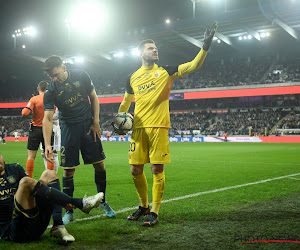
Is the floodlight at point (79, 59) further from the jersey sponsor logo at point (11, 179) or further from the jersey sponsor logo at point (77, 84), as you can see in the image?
the jersey sponsor logo at point (11, 179)

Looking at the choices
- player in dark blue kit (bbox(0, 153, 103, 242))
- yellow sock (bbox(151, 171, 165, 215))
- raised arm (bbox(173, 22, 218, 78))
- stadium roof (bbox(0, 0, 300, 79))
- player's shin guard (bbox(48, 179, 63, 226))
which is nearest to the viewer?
player in dark blue kit (bbox(0, 153, 103, 242))

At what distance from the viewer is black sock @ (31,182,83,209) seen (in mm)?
3025

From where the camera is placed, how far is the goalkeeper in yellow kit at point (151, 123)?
419cm

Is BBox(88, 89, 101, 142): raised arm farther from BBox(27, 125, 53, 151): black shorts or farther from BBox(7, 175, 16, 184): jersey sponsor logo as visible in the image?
BBox(27, 125, 53, 151): black shorts

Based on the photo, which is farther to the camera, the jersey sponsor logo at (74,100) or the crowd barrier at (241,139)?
the crowd barrier at (241,139)

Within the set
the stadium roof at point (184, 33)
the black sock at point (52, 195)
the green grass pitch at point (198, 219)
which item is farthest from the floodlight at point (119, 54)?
the black sock at point (52, 195)

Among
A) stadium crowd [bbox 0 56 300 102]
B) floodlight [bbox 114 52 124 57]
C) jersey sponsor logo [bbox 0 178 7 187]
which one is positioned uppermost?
floodlight [bbox 114 52 124 57]

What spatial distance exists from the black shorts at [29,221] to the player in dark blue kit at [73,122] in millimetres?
1134

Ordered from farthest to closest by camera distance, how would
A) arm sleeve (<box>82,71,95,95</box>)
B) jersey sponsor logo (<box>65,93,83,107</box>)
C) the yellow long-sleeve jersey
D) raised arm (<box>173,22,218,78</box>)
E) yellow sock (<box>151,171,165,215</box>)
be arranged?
arm sleeve (<box>82,71,95,95</box>), jersey sponsor logo (<box>65,93,83,107</box>), the yellow long-sleeve jersey, yellow sock (<box>151,171,165,215</box>), raised arm (<box>173,22,218,78</box>)

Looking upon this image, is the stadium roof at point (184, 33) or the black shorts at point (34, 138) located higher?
the stadium roof at point (184, 33)

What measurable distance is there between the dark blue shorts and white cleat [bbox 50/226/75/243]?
3.58ft

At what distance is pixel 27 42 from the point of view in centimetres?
4469

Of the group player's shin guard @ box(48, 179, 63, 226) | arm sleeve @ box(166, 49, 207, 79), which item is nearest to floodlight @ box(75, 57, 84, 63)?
arm sleeve @ box(166, 49, 207, 79)

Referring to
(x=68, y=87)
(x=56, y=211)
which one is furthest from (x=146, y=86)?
(x=56, y=211)
